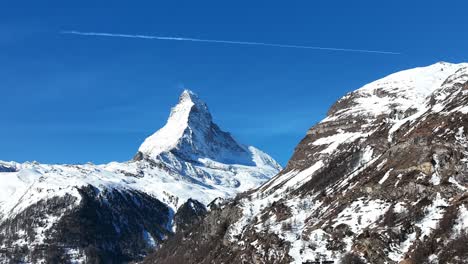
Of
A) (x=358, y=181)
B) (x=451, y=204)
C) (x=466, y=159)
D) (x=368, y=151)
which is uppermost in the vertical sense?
(x=368, y=151)

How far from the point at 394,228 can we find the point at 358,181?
41.1m

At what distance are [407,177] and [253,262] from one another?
40.1 meters

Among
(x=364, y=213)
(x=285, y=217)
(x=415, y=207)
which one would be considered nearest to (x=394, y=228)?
(x=415, y=207)

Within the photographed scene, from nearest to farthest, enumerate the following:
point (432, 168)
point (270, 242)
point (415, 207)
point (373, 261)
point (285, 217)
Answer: point (373, 261) → point (415, 207) → point (432, 168) → point (270, 242) → point (285, 217)

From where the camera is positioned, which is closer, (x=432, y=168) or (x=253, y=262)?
(x=432, y=168)

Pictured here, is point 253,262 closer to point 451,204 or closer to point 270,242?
point 270,242

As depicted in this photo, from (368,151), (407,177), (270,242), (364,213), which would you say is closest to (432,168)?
(407,177)

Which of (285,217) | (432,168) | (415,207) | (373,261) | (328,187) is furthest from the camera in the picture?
(328,187)

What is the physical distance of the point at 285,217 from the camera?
178 meters

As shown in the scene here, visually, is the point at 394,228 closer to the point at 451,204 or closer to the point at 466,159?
the point at 451,204

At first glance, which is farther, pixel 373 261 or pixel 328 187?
pixel 328 187

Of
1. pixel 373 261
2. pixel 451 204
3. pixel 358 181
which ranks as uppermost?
pixel 358 181

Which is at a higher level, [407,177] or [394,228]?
[407,177]

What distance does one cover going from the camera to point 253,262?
530 ft
